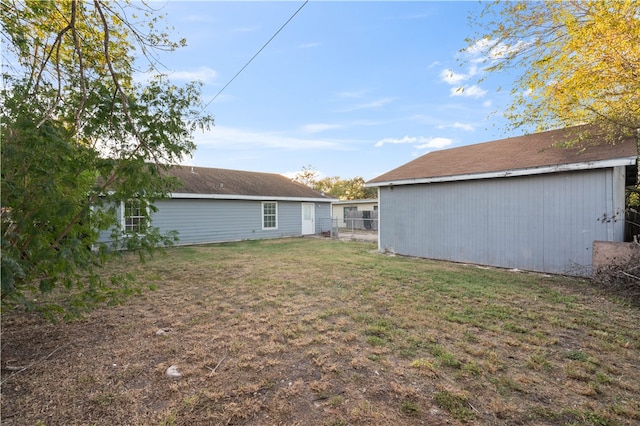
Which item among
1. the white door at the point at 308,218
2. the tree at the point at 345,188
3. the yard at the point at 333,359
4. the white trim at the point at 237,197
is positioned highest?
the tree at the point at 345,188

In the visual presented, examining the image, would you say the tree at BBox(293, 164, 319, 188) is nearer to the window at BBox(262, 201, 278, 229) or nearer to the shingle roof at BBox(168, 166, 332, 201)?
the shingle roof at BBox(168, 166, 332, 201)

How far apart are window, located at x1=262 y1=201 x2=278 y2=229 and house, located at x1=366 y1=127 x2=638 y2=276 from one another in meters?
6.97

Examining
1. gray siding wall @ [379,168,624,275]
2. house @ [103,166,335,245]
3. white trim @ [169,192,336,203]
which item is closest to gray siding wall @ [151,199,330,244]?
house @ [103,166,335,245]

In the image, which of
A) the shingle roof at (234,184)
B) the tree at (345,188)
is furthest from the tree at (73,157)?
the tree at (345,188)

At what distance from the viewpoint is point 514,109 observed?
24.7ft

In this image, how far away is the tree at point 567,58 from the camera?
557cm

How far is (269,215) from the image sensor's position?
15008 mm

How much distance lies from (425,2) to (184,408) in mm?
Answer: 8754

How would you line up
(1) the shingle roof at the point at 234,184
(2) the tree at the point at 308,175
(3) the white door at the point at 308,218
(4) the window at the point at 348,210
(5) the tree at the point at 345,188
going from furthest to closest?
1. (5) the tree at the point at 345,188
2. (2) the tree at the point at 308,175
3. (4) the window at the point at 348,210
4. (3) the white door at the point at 308,218
5. (1) the shingle roof at the point at 234,184

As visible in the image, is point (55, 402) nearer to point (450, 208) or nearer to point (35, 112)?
point (35, 112)

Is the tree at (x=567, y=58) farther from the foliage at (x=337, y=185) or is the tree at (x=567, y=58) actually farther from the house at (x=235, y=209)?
the foliage at (x=337, y=185)

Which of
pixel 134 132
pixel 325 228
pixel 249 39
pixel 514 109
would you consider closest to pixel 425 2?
pixel 514 109

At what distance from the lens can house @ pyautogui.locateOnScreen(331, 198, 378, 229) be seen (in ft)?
73.9

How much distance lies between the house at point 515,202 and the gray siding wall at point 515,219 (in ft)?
0.06
